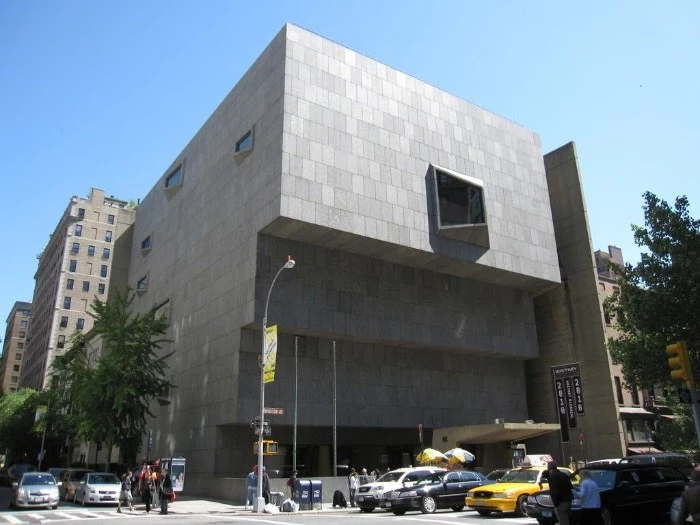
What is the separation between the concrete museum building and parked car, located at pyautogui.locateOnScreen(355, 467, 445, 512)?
8.99 metres

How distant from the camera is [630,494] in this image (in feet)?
48.7

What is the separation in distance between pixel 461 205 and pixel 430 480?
2395cm

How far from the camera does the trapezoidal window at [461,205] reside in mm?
41188

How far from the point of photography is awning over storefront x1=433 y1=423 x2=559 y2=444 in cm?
3700

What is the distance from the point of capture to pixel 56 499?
1003 inches

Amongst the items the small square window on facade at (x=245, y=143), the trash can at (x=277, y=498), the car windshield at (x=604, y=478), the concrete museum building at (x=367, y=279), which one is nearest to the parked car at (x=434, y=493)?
the trash can at (x=277, y=498)

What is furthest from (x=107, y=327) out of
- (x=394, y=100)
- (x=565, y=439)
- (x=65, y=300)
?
(x=65, y=300)

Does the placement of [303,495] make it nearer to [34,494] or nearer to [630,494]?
[34,494]

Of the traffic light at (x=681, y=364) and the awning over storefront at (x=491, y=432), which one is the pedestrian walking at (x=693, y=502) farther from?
the awning over storefront at (x=491, y=432)

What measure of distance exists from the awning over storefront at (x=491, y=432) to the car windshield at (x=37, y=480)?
24521 mm

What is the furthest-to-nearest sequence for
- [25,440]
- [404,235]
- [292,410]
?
[25,440]
[404,235]
[292,410]

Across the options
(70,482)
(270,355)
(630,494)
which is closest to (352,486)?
(270,355)

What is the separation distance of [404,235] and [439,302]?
297 inches

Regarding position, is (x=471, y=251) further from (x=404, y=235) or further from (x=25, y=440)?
(x=25, y=440)
